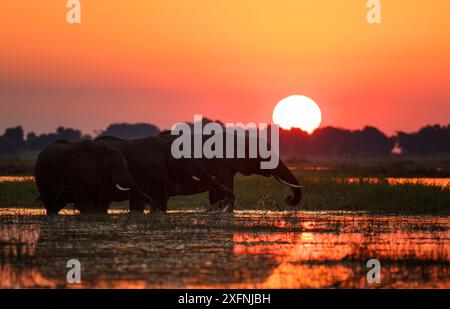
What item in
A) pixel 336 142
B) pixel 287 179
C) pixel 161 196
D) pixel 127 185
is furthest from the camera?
pixel 336 142

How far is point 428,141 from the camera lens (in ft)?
497

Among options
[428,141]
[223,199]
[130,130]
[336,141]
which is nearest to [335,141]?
[336,141]

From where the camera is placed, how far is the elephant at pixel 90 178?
835 inches

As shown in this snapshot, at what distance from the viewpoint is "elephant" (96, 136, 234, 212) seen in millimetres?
23312

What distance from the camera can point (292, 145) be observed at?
166 m

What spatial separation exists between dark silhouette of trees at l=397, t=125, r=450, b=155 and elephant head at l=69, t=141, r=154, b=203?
127349 mm

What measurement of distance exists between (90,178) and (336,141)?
478ft

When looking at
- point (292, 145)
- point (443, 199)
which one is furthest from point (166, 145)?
point (292, 145)

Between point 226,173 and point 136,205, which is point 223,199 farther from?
point 136,205

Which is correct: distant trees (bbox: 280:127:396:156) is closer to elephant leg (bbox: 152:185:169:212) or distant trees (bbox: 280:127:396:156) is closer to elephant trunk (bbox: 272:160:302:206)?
elephant trunk (bbox: 272:160:302:206)

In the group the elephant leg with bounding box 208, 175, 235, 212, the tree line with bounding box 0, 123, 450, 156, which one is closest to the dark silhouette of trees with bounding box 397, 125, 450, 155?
the tree line with bounding box 0, 123, 450, 156

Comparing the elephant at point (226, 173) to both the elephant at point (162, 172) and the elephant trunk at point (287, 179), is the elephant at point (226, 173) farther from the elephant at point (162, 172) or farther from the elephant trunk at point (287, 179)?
the elephant at point (162, 172)

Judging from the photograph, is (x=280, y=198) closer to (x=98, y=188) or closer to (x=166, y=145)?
(x=166, y=145)
